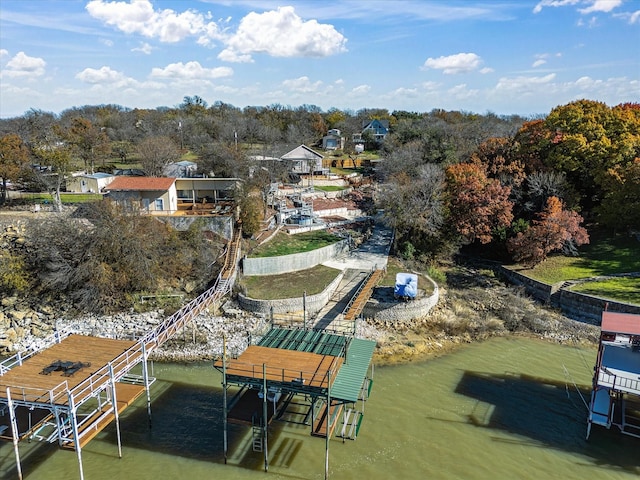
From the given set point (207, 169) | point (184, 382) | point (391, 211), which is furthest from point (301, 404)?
point (207, 169)

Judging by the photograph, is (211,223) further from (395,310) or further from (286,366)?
(286,366)

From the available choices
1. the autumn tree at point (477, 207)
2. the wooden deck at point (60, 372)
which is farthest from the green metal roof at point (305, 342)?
the autumn tree at point (477, 207)

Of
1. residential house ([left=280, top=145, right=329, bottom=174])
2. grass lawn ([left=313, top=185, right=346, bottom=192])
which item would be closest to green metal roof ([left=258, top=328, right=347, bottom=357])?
grass lawn ([left=313, top=185, right=346, bottom=192])

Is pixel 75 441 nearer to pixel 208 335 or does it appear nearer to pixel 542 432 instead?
pixel 208 335

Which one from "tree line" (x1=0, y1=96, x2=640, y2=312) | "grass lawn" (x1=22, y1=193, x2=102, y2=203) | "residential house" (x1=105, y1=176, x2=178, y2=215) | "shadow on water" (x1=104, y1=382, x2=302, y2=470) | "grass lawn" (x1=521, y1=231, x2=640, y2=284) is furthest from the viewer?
"grass lawn" (x1=22, y1=193, x2=102, y2=203)

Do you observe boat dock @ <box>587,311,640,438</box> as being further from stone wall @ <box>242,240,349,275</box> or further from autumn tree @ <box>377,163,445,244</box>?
stone wall @ <box>242,240,349,275</box>

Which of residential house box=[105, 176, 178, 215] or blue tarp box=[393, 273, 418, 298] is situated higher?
residential house box=[105, 176, 178, 215]

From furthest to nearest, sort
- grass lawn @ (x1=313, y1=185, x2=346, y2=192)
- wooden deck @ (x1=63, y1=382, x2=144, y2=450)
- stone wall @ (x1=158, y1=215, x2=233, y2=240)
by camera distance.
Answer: grass lawn @ (x1=313, y1=185, x2=346, y2=192), stone wall @ (x1=158, y1=215, x2=233, y2=240), wooden deck @ (x1=63, y1=382, x2=144, y2=450)

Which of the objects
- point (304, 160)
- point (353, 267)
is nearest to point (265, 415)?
point (353, 267)
